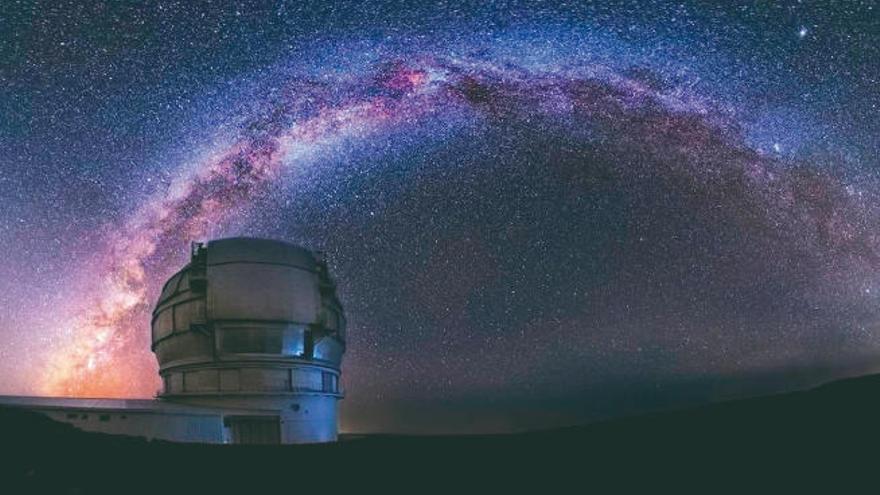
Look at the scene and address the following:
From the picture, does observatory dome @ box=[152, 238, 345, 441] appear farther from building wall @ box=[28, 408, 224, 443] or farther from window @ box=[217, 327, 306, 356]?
building wall @ box=[28, 408, 224, 443]

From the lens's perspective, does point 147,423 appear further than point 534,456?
Yes

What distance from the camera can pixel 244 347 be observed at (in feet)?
64.7

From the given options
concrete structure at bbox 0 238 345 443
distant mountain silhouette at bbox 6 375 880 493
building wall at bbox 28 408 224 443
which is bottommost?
distant mountain silhouette at bbox 6 375 880 493

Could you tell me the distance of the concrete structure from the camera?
19.5 meters

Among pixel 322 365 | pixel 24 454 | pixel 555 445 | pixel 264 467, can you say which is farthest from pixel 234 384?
pixel 555 445

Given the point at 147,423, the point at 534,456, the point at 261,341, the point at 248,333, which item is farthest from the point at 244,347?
the point at 534,456

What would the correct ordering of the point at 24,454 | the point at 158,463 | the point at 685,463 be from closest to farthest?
the point at 685,463
the point at 158,463
the point at 24,454

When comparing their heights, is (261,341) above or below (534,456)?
above

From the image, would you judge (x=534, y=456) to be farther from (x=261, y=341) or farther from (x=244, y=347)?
(x=244, y=347)

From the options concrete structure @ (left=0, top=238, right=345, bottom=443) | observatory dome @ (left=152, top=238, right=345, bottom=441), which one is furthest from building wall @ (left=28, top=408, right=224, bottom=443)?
observatory dome @ (left=152, top=238, right=345, bottom=441)

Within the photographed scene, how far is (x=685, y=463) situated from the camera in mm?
4488

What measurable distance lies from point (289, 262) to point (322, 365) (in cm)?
469

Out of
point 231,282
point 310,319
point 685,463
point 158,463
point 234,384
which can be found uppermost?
point 231,282

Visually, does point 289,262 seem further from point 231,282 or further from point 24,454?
point 24,454
